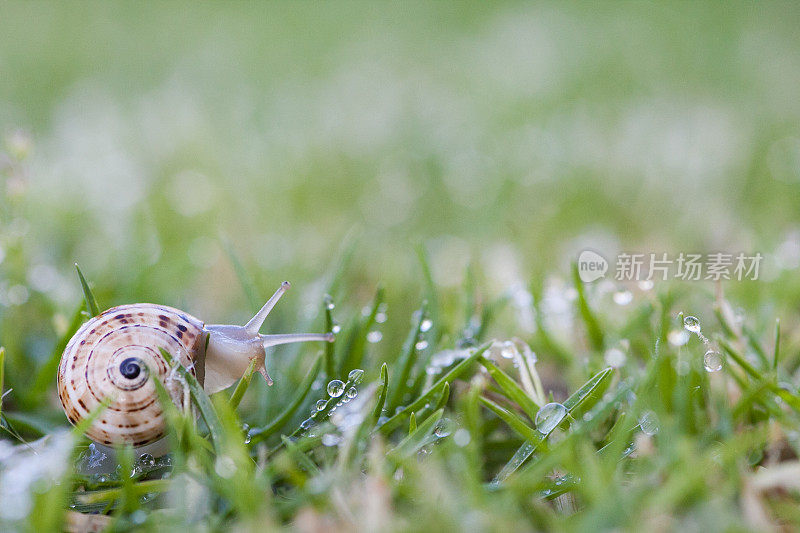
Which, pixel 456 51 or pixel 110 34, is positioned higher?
pixel 110 34

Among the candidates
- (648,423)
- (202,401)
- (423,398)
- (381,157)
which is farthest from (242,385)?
(381,157)

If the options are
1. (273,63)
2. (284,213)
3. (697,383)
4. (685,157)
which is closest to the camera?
(697,383)

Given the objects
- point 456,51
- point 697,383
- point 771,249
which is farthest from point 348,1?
point 697,383

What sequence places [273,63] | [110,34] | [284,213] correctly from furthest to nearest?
[110,34] → [273,63] → [284,213]

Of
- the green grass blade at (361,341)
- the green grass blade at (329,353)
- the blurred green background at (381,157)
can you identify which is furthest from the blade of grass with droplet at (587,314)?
the green grass blade at (329,353)

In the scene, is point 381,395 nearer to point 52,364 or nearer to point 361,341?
point 361,341

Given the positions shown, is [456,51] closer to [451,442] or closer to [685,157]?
[685,157]
